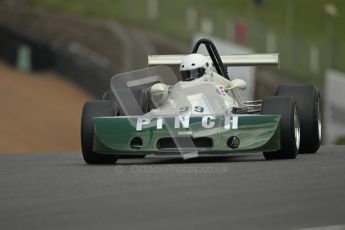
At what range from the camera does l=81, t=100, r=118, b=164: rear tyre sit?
12.9 meters

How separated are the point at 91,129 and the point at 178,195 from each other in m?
4.33

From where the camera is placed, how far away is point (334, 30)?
1310 inches

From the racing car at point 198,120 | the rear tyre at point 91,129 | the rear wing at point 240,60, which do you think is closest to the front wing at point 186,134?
the racing car at point 198,120

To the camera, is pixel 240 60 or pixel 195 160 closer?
pixel 195 160

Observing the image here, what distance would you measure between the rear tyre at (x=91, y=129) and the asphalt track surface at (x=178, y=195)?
403mm

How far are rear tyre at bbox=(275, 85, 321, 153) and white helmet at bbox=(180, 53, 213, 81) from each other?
3.87 feet

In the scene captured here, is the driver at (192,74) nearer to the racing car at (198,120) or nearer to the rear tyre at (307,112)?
the racing car at (198,120)

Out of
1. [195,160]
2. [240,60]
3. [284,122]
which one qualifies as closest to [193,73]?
[195,160]

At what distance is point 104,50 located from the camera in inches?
1177

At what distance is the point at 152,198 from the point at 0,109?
20.2 meters

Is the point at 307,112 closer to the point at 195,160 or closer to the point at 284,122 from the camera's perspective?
the point at 284,122

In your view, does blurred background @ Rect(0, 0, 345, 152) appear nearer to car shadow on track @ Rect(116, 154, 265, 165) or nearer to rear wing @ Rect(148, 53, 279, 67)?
rear wing @ Rect(148, 53, 279, 67)

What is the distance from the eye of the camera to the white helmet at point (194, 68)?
45.3 ft

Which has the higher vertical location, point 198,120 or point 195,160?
point 198,120
